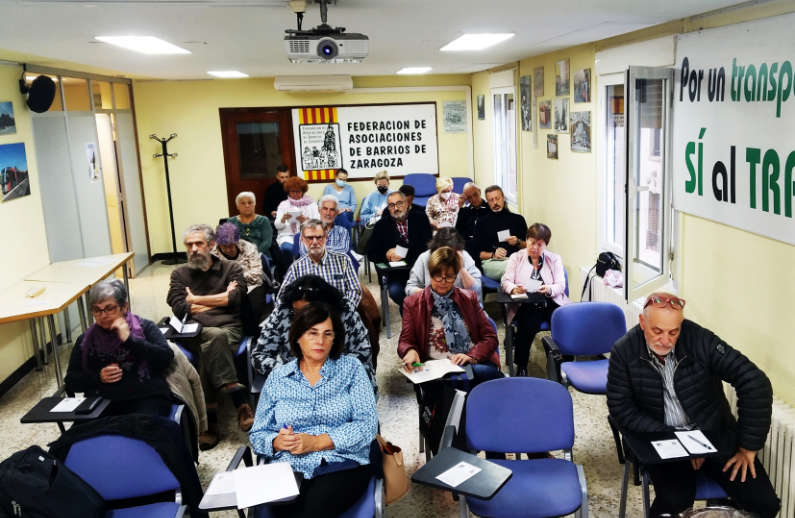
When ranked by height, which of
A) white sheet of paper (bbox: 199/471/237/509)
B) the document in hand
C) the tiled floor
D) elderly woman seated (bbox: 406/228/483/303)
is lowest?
the tiled floor

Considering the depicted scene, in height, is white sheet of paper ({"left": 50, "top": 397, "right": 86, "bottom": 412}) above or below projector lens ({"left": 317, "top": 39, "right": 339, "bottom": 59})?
below

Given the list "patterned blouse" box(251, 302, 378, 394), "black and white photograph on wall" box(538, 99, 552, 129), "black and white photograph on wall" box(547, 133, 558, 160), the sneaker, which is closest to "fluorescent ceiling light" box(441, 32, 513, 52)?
"black and white photograph on wall" box(538, 99, 552, 129)

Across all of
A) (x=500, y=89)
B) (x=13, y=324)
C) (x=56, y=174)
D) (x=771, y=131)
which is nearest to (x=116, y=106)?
(x=56, y=174)

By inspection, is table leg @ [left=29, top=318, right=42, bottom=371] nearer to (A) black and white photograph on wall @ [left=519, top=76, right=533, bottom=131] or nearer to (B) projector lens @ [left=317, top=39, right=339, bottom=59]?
(B) projector lens @ [left=317, top=39, right=339, bottom=59]

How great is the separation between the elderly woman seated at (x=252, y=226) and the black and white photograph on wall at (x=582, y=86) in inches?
138

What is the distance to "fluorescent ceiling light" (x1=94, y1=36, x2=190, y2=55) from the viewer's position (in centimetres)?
499

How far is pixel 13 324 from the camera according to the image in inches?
242

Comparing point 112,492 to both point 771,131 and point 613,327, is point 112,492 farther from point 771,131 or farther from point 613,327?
point 771,131

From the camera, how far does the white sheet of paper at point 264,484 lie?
2.68 m

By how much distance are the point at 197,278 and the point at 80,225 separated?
353cm

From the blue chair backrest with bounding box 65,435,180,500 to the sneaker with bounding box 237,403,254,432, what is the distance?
1.87 m

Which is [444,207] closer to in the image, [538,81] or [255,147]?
[538,81]

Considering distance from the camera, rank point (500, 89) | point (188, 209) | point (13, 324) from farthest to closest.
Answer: point (188, 209)
point (500, 89)
point (13, 324)

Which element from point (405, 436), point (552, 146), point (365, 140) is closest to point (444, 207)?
point (552, 146)
